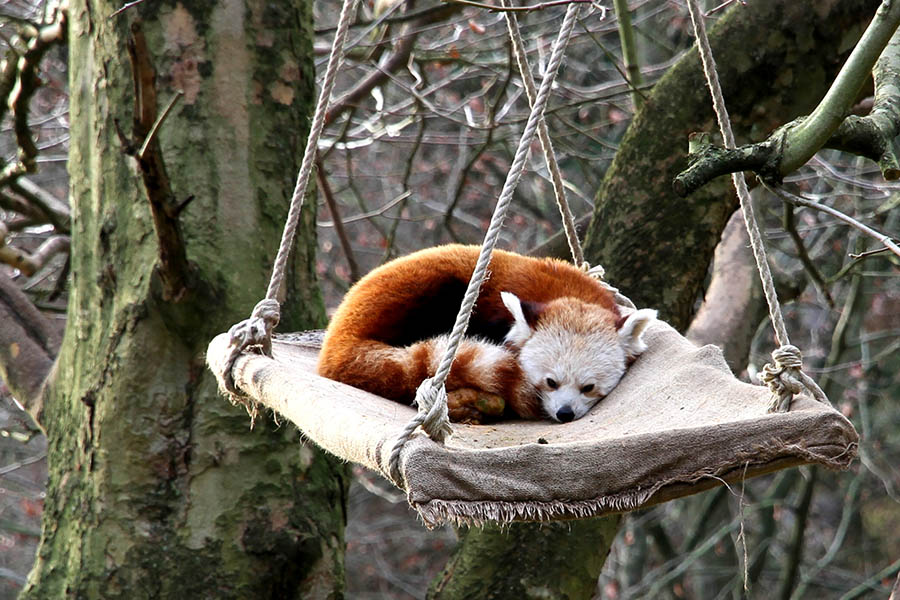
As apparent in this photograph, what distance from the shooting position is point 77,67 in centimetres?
359

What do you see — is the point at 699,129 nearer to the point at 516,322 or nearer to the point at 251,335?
the point at 516,322

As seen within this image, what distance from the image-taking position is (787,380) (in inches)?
76.5

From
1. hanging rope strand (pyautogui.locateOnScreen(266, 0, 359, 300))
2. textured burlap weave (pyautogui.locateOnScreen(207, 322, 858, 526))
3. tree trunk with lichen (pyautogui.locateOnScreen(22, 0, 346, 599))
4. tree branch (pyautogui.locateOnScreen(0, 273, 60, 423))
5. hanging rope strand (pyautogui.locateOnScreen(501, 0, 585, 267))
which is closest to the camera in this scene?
textured burlap weave (pyautogui.locateOnScreen(207, 322, 858, 526))

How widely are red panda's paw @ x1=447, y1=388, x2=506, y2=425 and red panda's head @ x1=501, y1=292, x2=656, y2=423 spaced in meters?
0.22

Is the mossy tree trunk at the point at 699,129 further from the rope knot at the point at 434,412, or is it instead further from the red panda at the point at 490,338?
the rope knot at the point at 434,412

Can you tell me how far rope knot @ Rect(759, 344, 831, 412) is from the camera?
6.36 feet

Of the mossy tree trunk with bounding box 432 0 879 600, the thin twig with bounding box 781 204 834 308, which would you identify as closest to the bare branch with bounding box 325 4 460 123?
the mossy tree trunk with bounding box 432 0 879 600

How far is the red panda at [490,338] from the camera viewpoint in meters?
2.45

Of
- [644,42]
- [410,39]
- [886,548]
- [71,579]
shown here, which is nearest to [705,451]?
[71,579]

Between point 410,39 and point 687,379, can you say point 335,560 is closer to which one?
point 687,379

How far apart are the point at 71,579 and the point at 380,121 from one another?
3.60 m

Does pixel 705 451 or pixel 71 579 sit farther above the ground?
pixel 705 451

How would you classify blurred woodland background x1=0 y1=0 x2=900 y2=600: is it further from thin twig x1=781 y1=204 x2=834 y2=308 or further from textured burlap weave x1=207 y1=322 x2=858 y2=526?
textured burlap weave x1=207 y1=322 x2=858 y2=526

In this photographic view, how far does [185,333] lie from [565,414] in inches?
55.6
